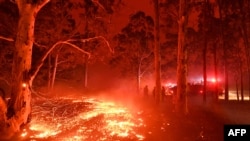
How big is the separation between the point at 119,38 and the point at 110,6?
989 inches

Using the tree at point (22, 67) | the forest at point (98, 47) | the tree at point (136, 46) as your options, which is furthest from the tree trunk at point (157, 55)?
the tree at point (136, 46)

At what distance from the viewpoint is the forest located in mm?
11008

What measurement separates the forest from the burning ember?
2.97ft

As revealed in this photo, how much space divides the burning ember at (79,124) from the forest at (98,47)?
2.97 ft

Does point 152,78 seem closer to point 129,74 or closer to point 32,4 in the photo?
point 129,74

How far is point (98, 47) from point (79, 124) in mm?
11583

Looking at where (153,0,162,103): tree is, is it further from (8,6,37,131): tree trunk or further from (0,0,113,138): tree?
(8,6,37,131): tree trunk

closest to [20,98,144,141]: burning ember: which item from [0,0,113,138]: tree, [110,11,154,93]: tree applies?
[0,0,113,138]: tree

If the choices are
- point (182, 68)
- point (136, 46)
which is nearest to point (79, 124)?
point (182, 68)

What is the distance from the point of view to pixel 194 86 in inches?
1671

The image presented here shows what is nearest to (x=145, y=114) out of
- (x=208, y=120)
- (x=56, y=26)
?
(x=208, y=120)

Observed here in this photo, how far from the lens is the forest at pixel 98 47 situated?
36.1ft

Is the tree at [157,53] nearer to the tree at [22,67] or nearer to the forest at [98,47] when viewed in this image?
the forest at [98,47]

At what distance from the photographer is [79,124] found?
499 inches
